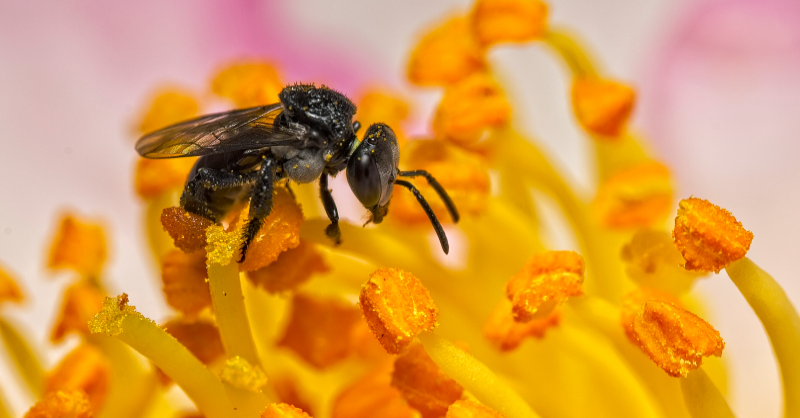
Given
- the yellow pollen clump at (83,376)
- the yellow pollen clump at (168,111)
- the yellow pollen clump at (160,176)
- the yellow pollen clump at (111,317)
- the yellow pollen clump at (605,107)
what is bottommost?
the yellow pollen clump at (83,376)

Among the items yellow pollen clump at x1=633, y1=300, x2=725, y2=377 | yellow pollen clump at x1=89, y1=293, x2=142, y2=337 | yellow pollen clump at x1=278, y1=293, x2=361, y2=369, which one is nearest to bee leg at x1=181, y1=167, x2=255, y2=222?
yellow pollen clump at x1=89, y1=293, x2=142, y2=337

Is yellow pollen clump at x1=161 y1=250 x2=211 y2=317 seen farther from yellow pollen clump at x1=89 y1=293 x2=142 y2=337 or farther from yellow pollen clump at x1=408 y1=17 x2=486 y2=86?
yellow pollen clump at x1=408 y1=17 x2=486 y2=86

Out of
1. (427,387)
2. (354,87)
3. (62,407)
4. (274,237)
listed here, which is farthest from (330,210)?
(354,87)

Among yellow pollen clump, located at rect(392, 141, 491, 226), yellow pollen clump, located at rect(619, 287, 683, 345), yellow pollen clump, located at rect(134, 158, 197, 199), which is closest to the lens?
yellow pollen clump, located at rect(619, 287, 683, 345)

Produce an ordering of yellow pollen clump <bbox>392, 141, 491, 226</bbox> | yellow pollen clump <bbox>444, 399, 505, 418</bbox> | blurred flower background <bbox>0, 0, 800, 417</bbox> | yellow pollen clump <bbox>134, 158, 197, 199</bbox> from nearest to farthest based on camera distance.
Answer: yellow pollen clump <bbox>444, 399, 505, 418</bbox> → yellow pollen clump <bbox>392, 141, 491, 226</bbox> → yellow pollen clump <bbox>134, 158, 197, 199</bbox> → blurred flower background <bbox>0, 0, 800, 417</bbox>

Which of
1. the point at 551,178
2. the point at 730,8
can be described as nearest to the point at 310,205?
the point at 551,178

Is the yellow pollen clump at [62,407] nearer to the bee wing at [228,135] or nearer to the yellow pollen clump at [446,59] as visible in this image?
the bee wing at [228,135]

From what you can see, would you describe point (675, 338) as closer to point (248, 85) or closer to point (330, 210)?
point (330, 210)

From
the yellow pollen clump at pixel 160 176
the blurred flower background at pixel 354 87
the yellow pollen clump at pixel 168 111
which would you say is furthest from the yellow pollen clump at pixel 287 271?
the blurred flower background at pixel 354 87
